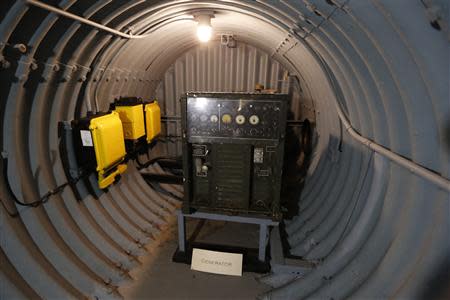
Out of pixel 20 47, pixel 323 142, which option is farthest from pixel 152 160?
pixel 20 47

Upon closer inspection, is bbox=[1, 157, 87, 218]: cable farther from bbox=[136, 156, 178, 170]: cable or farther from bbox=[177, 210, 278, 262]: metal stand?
bbox=[136, 156, 178, 170]: cable

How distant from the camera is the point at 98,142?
11.2ft

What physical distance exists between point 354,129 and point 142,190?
4261mm

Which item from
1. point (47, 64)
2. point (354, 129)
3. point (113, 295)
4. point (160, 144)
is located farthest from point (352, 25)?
point (160, 144)

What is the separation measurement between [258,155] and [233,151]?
361 millimetres

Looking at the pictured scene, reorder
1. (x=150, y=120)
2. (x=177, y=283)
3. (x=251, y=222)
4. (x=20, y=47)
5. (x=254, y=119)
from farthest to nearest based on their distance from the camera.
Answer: (x=150, y=120) < (x=251, y=222) < (x=177, y=283) < (x=254, y=119) < (x=20, y=47)

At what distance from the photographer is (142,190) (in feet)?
18.2

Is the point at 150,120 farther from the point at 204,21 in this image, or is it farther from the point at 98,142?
the point at 204,21

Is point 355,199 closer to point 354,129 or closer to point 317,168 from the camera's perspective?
point 354,129

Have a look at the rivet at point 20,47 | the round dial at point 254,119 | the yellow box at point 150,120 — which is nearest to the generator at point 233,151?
the round dial at point 254,119

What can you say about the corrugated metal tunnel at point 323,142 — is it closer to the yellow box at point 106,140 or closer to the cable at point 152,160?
the yellow box at point 106,140

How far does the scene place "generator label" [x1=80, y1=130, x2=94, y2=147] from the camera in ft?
11.1

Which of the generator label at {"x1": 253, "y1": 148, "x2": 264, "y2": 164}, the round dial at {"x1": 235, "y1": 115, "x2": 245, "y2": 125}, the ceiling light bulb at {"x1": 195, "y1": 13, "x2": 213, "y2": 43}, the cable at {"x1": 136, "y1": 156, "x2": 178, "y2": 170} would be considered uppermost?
the ceiling light bulb at {"x1": 195, "y1": 13, "x2": 213, "y2": 43}

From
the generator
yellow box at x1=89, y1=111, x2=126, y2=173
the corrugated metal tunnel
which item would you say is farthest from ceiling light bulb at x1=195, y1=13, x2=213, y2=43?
yellow box at x1=89, y1=111, x2=126, y2=173
